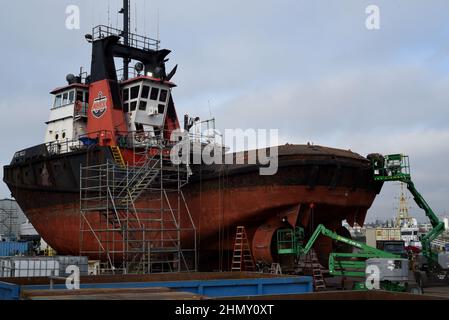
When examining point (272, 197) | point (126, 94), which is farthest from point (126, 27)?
point (272, 197)

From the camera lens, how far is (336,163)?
17625 mm

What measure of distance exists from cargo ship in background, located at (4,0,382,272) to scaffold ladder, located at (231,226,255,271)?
35 centimetres

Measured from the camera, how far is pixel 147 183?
1845 cm

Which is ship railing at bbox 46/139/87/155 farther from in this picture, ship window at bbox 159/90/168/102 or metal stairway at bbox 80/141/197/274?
ship window at bbox 159/90/168/102

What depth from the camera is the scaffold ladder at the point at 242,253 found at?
18078 mm

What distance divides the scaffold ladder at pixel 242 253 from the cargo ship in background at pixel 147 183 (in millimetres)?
350

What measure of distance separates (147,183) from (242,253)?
418cm

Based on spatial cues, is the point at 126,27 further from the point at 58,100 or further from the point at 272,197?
the point at 272,197

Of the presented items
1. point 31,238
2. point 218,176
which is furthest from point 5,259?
point 31,238

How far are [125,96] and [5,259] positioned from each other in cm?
914

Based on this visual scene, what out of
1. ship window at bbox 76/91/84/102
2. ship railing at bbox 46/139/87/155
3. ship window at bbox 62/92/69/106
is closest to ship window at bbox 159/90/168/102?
ship window at bbox 76/91/84/102

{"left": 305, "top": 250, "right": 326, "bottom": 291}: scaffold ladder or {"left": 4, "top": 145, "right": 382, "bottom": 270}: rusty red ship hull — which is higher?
{"left": 4, "top": 145, "right": 382, "bottom": 270}: rusty red ship hull

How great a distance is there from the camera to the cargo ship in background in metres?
17.8
